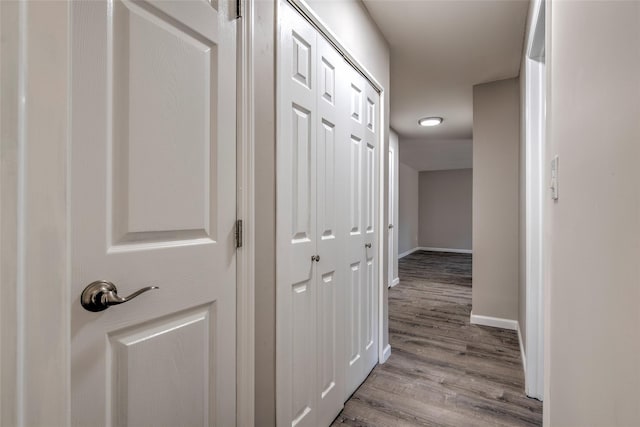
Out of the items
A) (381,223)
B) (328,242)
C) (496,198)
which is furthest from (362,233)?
(496,198)

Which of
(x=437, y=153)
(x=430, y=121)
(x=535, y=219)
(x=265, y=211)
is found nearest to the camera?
(x=265, y=211)

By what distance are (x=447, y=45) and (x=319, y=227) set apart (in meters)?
2.00

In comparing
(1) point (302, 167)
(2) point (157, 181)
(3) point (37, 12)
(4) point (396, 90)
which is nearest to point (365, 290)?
(1) point (302, 167)

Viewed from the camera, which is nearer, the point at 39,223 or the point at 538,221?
the point at 39,223

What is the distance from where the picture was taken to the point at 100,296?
28.1 inches

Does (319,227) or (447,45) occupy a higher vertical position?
(447,45)

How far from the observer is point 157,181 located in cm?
84

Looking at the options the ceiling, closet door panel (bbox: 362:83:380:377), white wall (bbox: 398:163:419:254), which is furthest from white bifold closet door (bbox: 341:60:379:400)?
white wall (bbox: 398:163:419:254)

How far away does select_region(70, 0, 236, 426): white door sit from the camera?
71 cm

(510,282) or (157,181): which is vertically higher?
(157,181)

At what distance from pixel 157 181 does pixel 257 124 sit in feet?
1.47

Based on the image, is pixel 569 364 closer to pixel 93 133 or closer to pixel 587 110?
pixel 587 110

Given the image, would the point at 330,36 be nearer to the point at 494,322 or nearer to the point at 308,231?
the point at 308,231

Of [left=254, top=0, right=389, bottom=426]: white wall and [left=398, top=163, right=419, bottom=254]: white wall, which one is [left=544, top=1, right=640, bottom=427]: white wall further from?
[left=398, top=163, right=419, bottom=254]: white wall
